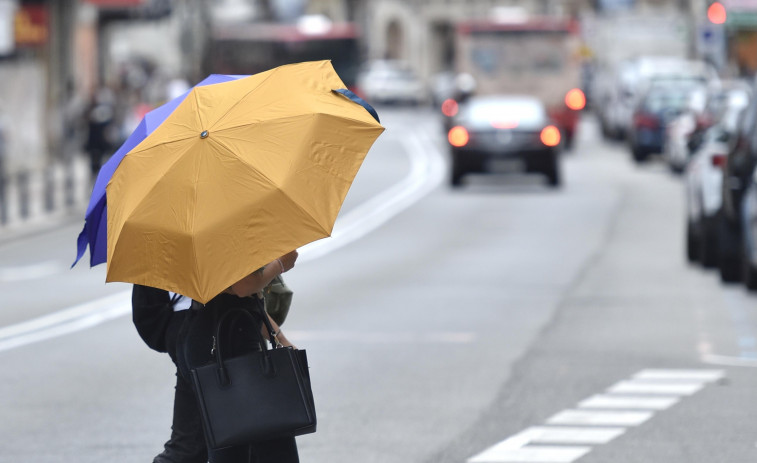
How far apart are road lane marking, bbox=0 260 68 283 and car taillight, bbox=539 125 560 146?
11.2 m

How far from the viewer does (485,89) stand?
41781mm

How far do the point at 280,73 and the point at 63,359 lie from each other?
584cm

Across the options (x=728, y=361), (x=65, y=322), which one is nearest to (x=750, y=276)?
(x=728, y=361)

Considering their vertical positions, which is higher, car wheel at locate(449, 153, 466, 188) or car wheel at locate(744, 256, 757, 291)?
car wheel at locate(744, 256, 757, 291)

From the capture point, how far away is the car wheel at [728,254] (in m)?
14.6

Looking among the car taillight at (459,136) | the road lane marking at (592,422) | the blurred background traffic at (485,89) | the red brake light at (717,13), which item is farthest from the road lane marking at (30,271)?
the red brake light at (717,13)

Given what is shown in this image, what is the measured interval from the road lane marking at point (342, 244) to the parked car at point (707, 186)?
420cm

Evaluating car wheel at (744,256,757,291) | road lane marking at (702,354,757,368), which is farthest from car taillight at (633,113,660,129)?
road lane marking at (702,354,757,368)

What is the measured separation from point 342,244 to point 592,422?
38.5ft

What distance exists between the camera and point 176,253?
16.8ft

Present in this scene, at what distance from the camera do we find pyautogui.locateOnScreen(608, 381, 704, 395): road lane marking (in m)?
9.35

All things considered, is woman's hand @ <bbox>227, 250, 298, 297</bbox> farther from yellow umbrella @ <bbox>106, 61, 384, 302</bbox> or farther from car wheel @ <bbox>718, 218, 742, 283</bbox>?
car wheel @ <bbox>718, 218, 742, 283</bbox>

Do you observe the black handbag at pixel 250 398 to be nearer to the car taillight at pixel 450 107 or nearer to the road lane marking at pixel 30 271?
the road lane marking at pixel 30 271

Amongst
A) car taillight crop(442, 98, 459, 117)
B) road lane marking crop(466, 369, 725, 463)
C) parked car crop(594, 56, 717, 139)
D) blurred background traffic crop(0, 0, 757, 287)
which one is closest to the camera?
road lane marking crop(466, 369, 725, 463)
